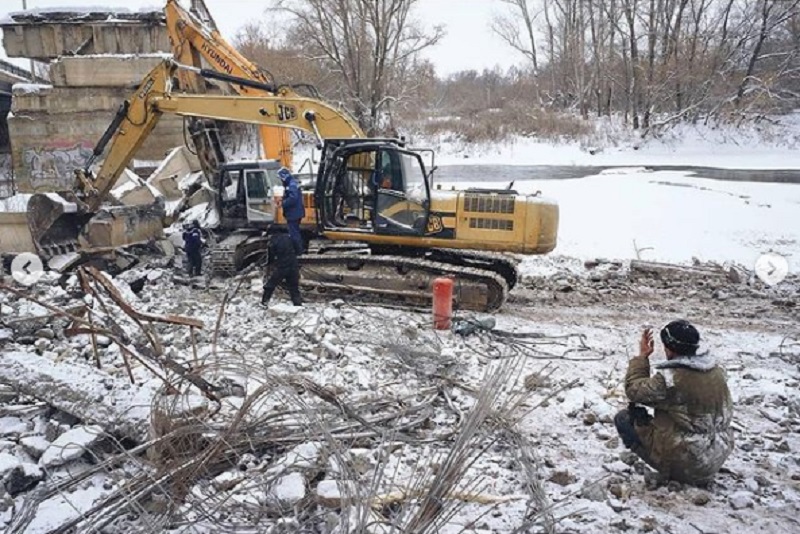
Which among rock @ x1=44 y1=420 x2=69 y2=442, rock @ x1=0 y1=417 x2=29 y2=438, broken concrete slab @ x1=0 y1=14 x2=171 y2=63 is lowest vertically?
rock @ x1=0 y1=417 x2=29 y2=438

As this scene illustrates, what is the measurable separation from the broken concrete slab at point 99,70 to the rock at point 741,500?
21738 mm

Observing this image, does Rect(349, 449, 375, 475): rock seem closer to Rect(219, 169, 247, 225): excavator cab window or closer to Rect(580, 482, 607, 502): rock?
Rect(580, 482, 607, 502): rock

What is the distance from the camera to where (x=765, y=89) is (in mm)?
31266

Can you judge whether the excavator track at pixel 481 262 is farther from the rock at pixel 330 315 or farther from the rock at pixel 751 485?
the rock at pixel 751 485

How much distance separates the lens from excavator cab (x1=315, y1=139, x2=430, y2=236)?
910 centimetres

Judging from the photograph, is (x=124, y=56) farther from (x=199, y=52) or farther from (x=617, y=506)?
(x=617, y=506)

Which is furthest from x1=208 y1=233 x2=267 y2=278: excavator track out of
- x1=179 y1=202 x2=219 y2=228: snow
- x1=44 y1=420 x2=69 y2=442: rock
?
x1=44 y1=420 x2=69 y2=442: rock

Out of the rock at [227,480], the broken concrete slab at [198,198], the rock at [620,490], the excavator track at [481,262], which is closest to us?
the rock at [227,480]

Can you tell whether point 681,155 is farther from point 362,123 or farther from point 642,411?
point 642,411

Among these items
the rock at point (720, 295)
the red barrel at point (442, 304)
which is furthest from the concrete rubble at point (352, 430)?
the rock at point (720, 295)

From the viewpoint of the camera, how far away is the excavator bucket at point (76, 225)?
10.6m

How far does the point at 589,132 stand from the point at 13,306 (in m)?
30.7

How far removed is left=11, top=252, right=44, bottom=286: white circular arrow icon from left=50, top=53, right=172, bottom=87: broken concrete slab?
528 inches

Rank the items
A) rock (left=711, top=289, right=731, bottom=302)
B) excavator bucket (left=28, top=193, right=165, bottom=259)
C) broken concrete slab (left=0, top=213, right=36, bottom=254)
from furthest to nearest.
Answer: broken concrete slab (left=0, top=213, right=36, bottom=254), excavator bucket (left=28, top=193, right=165, bottom=259), rock (left=711, top=289, right=731, bottom=302)
